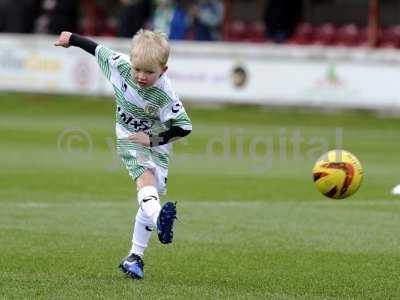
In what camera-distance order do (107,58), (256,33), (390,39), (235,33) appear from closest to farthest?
(107,58) → (390,39) → (256,33) → (235,33)

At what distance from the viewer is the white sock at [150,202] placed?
827 cm

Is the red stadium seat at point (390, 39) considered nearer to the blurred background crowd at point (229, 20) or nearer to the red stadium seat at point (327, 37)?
the blurred background crowd at point (229, 20)

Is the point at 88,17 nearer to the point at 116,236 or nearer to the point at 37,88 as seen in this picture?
the point at 37,88

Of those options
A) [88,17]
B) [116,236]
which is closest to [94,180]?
[116,236]

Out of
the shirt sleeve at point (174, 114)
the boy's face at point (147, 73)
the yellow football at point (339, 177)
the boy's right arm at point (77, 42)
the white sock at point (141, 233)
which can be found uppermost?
the boy's right arm at point (77, 42)

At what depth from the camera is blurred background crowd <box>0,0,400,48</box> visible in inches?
1155

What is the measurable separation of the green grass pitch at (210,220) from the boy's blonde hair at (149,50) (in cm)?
153

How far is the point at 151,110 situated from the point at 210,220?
3.27 metres

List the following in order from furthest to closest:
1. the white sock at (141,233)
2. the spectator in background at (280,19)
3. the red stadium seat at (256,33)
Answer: the red stadium seat at (256,33) → the spectator in background at (280,19) → the white sock at (141,233)

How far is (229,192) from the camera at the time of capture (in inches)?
566

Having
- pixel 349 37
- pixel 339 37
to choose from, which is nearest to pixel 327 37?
pixel 339 37

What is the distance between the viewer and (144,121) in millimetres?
8781

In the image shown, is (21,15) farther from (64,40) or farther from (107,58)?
(107,58)

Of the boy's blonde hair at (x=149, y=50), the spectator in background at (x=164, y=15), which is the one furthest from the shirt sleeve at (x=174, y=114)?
the spectator in background at (x=164, y=15)
